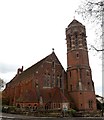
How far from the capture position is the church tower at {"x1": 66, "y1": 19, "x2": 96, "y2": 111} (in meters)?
42.9

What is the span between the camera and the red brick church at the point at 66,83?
41844 millimetres

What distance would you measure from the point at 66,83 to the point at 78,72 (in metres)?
4.85

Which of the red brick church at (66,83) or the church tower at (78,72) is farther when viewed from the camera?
the church tower at (78,72)

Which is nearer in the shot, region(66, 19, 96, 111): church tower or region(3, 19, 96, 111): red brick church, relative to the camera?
region(3, 19, 96, 111): red brick church

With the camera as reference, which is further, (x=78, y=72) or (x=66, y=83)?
(x=66, y=83)

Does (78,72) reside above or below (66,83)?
above

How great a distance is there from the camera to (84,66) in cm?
4512

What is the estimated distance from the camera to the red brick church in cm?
4184

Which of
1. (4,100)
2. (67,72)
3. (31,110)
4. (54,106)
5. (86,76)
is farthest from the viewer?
(4,100)

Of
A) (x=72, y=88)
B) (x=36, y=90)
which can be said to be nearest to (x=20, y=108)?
(x=36, y=90)

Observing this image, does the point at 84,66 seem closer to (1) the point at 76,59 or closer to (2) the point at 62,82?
(1) the point at 76,59

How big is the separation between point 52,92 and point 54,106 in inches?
173

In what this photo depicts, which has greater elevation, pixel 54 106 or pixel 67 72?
pixel 67 72

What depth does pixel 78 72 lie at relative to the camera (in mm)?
44469
